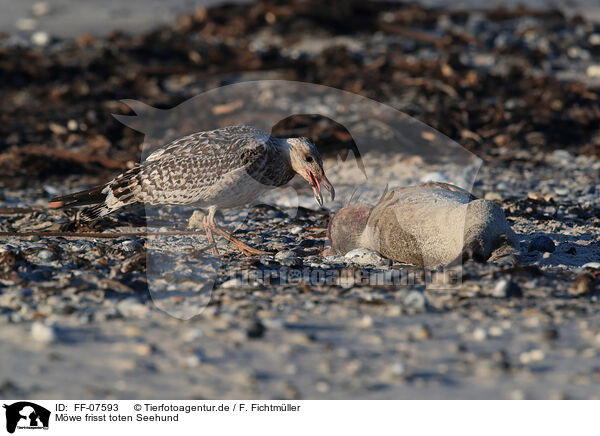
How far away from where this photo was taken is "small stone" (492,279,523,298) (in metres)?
4.23

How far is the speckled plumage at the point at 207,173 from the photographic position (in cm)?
500

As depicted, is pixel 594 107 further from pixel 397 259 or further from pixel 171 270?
pixel 171 270

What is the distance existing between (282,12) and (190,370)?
8239 millimetres

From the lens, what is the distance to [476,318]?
4004 mm

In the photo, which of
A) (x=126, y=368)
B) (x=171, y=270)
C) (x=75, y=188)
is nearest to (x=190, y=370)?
(x=126, y=368)

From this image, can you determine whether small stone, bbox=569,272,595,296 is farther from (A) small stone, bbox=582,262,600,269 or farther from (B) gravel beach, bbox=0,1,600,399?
(A) small stone, bbox=582,262,600,269

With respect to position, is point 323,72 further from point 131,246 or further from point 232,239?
point 131,246

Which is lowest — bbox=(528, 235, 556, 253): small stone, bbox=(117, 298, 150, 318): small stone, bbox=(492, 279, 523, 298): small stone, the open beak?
bbox=(117, 298, 150, 318): small stone

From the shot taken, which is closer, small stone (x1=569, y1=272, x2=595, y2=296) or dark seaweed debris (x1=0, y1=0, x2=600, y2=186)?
small stone (x1=569, y1=272, x2=595, y2=296)
